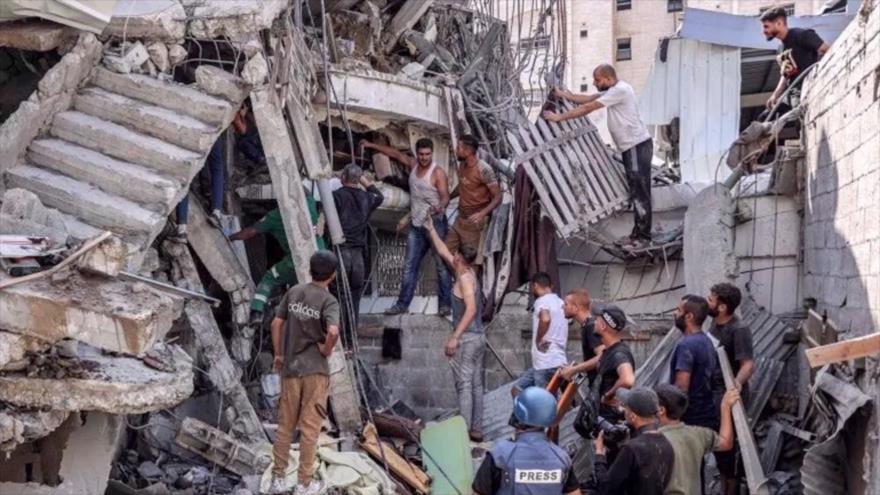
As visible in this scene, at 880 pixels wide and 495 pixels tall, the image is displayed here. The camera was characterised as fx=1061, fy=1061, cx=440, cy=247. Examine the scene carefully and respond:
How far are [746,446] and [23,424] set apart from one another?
15.4 ft

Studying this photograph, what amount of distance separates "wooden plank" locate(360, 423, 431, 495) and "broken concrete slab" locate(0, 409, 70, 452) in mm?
3226

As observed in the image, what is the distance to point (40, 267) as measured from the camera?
5.74m

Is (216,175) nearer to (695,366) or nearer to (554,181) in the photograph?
(554,181)

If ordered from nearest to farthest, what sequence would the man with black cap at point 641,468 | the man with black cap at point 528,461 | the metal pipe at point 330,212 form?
the man with black cap at point 528,461, the man with black cap at point 641,468, the metal pipe at point 330,212

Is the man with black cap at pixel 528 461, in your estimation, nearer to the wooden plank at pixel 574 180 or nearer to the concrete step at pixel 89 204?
the concrete step at pixel 89 204

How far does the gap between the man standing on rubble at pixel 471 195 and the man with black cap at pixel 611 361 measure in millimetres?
3132

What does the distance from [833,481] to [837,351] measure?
1.78 meters

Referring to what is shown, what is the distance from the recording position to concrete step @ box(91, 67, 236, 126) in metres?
8.05

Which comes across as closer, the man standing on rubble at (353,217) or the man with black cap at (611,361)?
the man with black cap at (611,361)

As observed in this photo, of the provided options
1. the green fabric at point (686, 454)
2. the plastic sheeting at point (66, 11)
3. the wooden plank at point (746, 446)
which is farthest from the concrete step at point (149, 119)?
the wooden plank at point (746, 446)

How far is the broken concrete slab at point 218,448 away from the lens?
813 centimetres

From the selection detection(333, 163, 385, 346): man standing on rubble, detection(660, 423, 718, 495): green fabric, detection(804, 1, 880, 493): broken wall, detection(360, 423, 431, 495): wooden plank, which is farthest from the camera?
detection(333, 163, 385, 346): man standing on rubble

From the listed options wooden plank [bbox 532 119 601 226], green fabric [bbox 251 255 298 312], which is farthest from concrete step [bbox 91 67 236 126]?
wooden plank [bbox 532 119 601 226]

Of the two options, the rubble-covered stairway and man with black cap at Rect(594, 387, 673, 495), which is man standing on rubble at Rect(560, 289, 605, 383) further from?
the rubble-covered stairway
